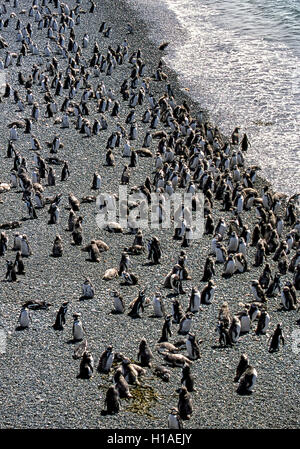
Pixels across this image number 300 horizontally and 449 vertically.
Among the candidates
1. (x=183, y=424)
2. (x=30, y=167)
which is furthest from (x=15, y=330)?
(x=30, y=167)

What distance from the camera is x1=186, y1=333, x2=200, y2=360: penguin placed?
698 inches

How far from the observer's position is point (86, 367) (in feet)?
55.2

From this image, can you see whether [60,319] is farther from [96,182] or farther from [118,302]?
[96,182]

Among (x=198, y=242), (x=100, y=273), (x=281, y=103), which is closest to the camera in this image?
(x=100, y=273)

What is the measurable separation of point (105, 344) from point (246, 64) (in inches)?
1109

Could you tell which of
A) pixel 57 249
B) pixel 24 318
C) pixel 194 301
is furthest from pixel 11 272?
pixel 194 301

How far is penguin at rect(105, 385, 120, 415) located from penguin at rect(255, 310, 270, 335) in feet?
14.9

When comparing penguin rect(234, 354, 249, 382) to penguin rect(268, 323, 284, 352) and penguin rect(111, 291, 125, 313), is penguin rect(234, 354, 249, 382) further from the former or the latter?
penguin rect(111, 291, 125, 313)

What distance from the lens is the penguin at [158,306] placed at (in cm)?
1942

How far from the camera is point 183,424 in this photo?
15641 mm

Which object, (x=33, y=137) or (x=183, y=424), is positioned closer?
(x=183, y=424)

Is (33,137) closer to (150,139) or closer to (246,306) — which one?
(150,139)

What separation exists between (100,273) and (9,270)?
7.64 feet

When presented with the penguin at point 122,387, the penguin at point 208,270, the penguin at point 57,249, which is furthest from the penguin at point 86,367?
the penguin at point 57,249
